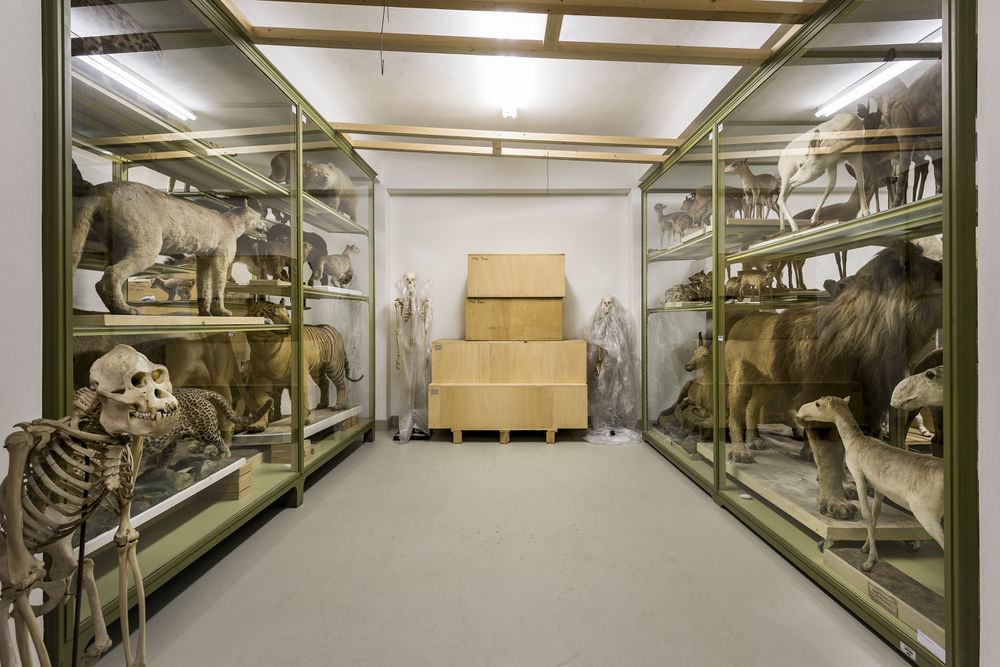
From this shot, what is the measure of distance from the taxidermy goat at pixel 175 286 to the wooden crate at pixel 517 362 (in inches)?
94.7

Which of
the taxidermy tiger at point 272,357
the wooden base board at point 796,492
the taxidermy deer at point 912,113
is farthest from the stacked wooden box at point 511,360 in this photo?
the taxidermy deer at point 912,113

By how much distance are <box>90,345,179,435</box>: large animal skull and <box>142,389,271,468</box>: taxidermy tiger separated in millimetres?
963

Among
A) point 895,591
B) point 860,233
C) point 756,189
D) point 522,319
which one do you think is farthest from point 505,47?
point 895,591

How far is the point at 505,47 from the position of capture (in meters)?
2.27

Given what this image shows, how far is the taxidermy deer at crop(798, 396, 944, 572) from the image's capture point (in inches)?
53.5

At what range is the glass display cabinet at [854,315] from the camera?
1283 mm

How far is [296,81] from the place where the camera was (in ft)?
9.99

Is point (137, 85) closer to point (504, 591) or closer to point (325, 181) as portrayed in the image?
point (325, 181)

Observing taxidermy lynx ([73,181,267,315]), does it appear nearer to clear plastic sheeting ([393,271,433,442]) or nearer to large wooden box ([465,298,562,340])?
clear plastic sheeting ([393,271,433,442])

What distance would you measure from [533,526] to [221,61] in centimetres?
291

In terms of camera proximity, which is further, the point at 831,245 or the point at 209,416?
the point at 209,416

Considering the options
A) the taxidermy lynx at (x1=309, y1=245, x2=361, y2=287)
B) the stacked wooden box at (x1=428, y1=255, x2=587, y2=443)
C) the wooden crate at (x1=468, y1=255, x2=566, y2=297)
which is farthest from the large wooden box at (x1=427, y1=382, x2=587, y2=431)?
the taxidermy lynx at (x1=309, y1=245, x2=361, y2=287)

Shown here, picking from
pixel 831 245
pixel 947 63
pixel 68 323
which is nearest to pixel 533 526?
pixel 831 245

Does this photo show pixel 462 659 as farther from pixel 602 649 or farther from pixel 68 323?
pixel 68 323
